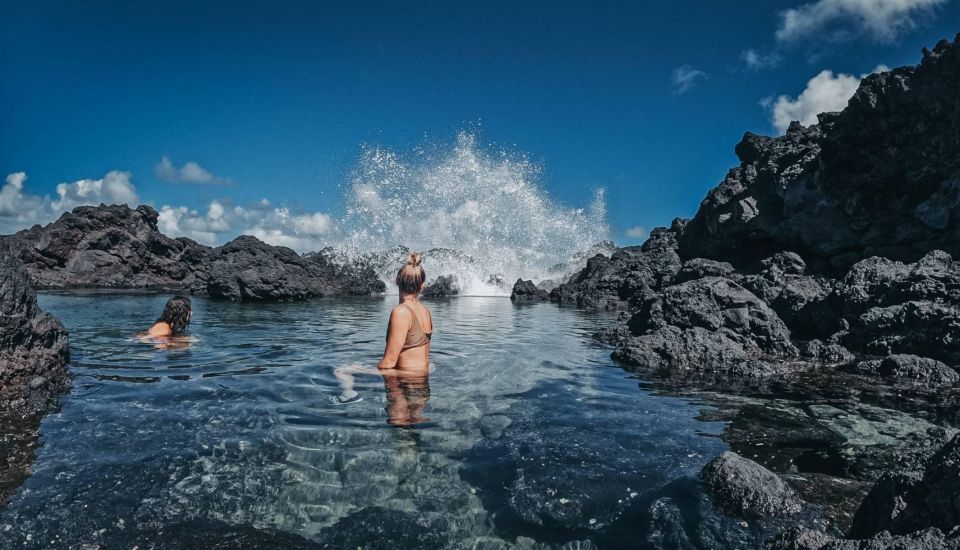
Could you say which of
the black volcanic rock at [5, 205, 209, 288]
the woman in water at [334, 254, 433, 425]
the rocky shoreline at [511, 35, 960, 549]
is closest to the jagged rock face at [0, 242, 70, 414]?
the woman in water at [334, 254, 433, 425]

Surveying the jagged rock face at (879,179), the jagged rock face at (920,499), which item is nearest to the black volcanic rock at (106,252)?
the jagged rock face at (879,179)

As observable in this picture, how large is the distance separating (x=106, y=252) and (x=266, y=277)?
20521mm

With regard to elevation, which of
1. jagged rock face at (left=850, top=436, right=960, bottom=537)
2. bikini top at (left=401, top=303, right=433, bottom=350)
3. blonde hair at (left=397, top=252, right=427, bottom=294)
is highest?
blonde hair at (left=397, top=252, right=427, bottom=294)

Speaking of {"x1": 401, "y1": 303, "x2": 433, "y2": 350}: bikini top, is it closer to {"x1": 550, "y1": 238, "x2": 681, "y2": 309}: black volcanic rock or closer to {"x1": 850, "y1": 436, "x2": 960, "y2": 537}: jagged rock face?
{"x1": 850, "y1": 436, "x2": 960, "y2": 537}: jagged rock face

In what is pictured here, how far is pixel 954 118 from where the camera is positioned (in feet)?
55.7

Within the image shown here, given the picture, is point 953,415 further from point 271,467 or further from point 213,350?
point 213,350

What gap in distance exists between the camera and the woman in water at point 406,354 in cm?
662

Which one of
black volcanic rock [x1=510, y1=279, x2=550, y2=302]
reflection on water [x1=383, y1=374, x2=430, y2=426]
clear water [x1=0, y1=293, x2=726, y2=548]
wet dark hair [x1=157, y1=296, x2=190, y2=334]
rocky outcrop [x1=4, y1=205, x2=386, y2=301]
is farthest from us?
black volcanic rock [x1=510, y1=279, x2=550, y2=302]

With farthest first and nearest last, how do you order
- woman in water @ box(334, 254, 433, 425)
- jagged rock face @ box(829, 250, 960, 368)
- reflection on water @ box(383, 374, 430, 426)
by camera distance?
jagged rock face @ box(829, 250, 960, 368), woman in water @ box(334, 254, 433, 425), reflection on water @ box(383, 374, 430, 426)

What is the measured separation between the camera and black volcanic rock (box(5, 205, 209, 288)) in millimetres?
37906

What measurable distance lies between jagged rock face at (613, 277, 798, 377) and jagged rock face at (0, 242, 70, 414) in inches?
362

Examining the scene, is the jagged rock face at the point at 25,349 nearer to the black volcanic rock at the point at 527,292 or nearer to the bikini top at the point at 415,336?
the bikini top at the point at 415,336

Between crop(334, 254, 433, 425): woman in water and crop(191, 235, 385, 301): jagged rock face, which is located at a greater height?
crop(191, 235, 385, 301): jagged rock face

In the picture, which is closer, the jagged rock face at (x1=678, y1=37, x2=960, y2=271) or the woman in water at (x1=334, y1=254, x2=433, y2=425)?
the woman in water at (x1=334, y1=254, x2=433, y2=425)
